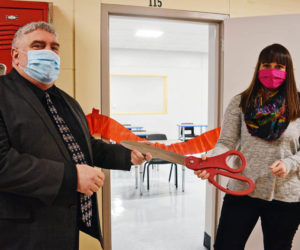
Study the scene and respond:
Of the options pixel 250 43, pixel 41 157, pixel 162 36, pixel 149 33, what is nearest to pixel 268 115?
pixel 250 43

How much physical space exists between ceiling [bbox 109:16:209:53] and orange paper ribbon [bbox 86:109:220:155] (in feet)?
10.1

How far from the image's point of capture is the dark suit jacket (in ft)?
2.68

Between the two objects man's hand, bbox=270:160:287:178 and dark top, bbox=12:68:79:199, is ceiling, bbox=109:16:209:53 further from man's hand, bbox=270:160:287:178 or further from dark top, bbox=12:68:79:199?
man's hand, bbox=270:160:287:178

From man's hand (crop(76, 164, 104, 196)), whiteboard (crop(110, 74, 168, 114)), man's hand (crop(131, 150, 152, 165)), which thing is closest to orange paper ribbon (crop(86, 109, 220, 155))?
man's hand (crop(131, 150, 152, 165))

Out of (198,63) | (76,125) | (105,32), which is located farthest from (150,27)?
(76,125)

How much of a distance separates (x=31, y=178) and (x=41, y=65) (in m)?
0.46

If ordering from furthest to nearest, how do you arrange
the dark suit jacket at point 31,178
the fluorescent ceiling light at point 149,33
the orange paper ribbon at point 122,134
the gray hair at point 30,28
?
the fluorescent ceiling light at point 149,33 → the orange paper ribbon at point 122,134 → the gray hair at point 30,28 → the dark suit jacket at point 31,178

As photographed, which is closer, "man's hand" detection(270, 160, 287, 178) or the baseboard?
"man's hand" detection(270, 160, 287, 178)

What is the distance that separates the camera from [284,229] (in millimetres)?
1239

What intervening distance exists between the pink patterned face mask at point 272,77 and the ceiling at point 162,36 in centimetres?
371

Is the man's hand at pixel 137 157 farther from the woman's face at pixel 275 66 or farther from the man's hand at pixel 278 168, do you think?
the woman's face at pixel 275 66

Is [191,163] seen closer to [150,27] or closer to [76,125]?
[76,125]

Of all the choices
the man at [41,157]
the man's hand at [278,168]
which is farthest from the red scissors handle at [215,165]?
the man at [41,157]

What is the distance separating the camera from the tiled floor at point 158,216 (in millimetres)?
2631
